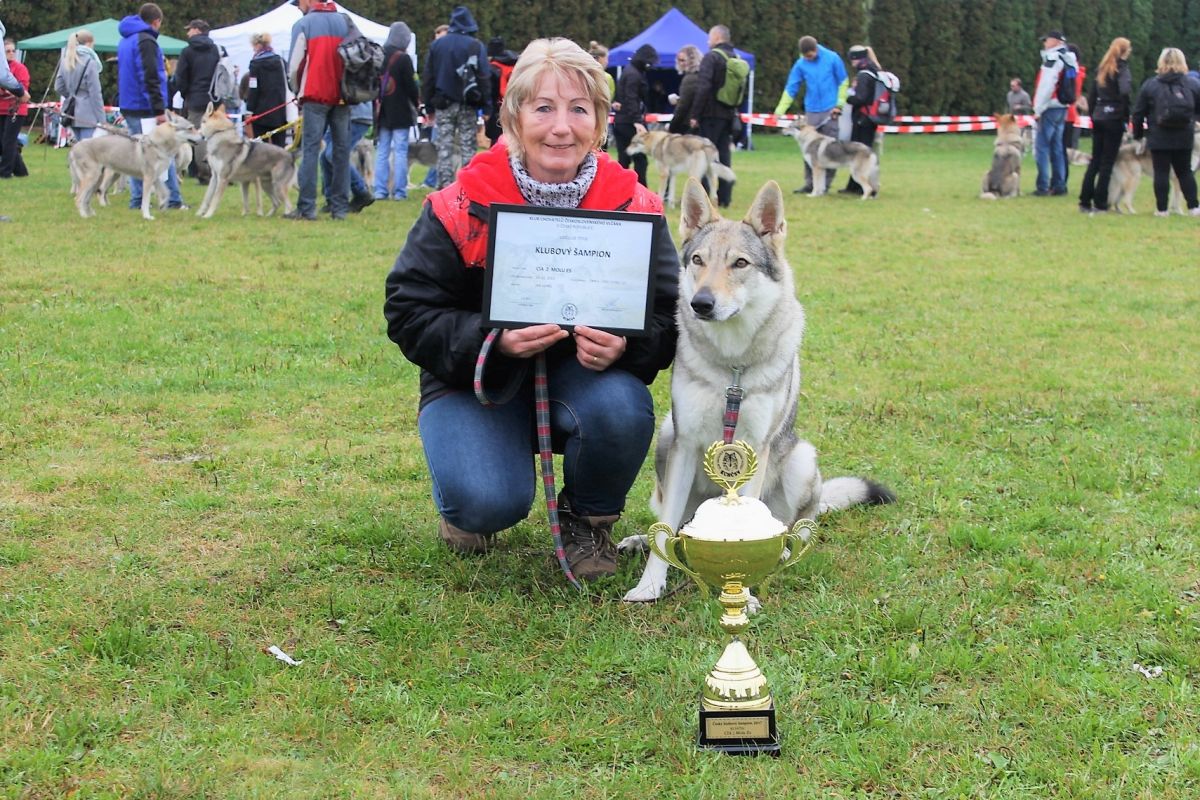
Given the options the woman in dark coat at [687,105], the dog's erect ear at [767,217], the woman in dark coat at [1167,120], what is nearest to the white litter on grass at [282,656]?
the dog's erect ear at [767,217]

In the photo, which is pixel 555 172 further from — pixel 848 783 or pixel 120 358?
pixel 120 358

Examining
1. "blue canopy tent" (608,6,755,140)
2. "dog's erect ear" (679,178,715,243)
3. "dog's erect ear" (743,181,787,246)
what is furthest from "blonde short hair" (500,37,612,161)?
"blue canopy tent" (608,6,755,140)

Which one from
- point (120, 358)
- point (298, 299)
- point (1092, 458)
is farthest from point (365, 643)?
point (298, 299)

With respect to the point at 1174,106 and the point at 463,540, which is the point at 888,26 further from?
the point at 463,540

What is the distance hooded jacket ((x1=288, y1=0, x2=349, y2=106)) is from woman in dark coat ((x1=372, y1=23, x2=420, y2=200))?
1.77m

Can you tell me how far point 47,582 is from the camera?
9.98 feet

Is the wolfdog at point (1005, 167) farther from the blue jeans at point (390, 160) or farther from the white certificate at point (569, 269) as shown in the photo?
the white certificate at point (569, 269)

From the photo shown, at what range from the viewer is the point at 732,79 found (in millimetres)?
12734

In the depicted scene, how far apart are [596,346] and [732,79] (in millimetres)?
10568

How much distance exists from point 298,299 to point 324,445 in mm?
2864

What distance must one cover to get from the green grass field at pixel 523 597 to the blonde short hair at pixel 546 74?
49.6 inches

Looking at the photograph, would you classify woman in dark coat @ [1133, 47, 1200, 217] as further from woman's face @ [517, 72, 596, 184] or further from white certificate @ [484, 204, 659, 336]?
white certificate @ [484, 204, 659, 336]

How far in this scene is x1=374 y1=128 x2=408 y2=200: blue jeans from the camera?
1238 centimetres

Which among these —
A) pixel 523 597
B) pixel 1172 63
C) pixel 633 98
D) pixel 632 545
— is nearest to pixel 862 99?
pixel 633 98
